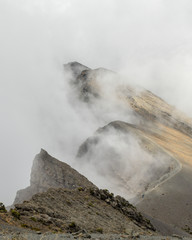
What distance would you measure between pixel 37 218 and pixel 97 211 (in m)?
14.3

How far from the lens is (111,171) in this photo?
120688 millimetres

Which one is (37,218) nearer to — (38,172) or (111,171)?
(38,172)

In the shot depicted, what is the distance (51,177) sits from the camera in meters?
79.9

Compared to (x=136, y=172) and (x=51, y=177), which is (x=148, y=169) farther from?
(x=51, y=177)

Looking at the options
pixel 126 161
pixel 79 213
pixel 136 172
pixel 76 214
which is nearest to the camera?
pixel 76 214

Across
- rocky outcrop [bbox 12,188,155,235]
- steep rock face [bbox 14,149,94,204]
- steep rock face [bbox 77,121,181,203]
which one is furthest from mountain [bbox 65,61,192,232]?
steep rock face [bbox 14,149,94,204]

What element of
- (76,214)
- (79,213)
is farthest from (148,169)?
(76,214)

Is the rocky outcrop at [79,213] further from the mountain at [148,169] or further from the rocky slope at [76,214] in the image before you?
the mountain at [148,169]

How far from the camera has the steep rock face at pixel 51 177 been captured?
7475 centimetres

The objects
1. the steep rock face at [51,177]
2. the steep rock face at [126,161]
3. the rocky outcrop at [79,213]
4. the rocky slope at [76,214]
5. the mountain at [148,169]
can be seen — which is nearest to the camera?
the rocky slope at [76,214]

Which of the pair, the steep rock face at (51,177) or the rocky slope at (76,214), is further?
the steep rock face at (51,177)

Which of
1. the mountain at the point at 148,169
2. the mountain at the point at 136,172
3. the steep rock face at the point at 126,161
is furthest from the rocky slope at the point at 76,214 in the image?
the steep rock face at the point at 126,161

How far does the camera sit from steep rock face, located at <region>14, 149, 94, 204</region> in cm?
7475

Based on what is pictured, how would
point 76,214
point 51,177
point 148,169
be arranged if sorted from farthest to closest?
1. point 148,169
2. point 51,177
3. point 76,214
